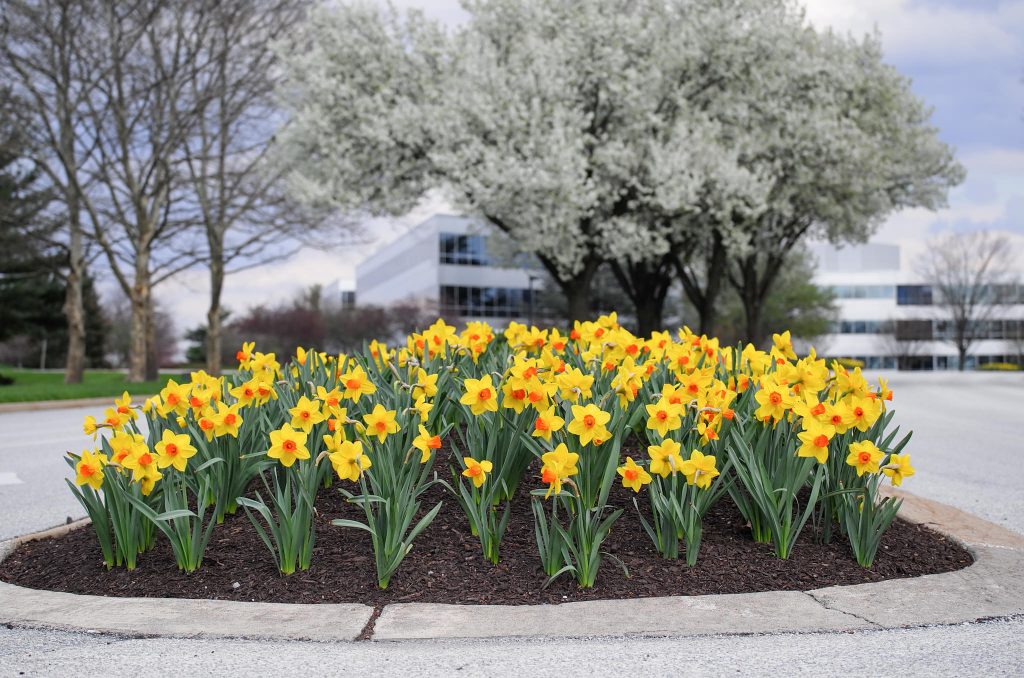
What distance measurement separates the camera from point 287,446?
139 inches

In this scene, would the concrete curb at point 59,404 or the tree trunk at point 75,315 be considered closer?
the concrete curb at point 59,404

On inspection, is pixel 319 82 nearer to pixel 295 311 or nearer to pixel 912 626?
pixel 912 626

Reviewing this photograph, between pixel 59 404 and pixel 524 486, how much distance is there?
49.9ft

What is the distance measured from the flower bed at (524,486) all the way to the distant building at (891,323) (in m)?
76.0

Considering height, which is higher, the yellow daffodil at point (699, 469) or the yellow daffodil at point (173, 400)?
the yellow daffodil at point (173, 400)

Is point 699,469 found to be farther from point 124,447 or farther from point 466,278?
point 466,278

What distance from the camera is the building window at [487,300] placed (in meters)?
55.0

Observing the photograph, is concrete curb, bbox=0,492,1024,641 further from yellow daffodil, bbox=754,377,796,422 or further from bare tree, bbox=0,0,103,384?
bare tree, bbox=0,0,103,384

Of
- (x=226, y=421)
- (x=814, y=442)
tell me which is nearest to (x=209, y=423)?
(x=226, y=421)

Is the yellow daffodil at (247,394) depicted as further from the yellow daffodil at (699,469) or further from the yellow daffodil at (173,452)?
the yellow daffodil at (699,469)

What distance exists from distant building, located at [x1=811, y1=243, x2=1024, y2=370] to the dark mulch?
250 ft

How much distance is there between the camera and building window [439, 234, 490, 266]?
55625 mm

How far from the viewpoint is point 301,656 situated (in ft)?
9.21

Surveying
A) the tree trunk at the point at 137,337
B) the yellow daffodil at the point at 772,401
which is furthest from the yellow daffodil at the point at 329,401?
the tree trunk at the point at 137,337
